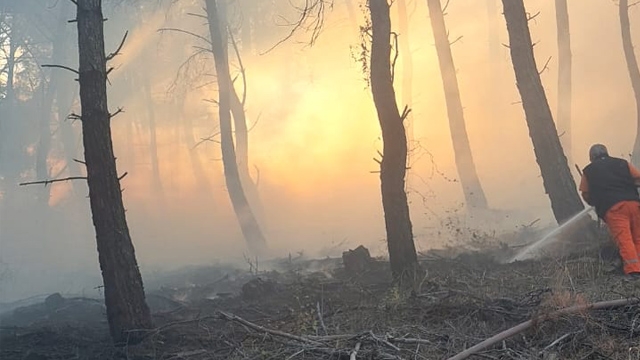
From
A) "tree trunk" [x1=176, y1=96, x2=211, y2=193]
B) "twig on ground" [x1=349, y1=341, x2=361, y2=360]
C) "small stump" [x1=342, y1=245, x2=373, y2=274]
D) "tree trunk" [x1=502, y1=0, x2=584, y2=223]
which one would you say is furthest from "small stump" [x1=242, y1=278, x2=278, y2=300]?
"tree trunk" [x1=176, y1=96, x2=211, y2=193]

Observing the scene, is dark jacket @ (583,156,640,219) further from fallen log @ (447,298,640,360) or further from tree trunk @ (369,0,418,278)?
fallen log @ (447,298,640,360)

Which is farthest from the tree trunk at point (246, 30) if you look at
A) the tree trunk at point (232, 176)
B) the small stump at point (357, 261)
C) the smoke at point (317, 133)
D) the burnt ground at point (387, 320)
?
the small stump at point (357, 261)

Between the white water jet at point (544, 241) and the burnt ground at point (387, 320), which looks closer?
the burnt ground at point (387, 320)

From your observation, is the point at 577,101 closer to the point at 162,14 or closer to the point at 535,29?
the point at 535,29

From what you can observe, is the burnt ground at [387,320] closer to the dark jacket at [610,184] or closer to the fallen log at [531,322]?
the fallen log at [531,322]

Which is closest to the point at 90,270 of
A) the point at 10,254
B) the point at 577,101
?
the point at 10,254

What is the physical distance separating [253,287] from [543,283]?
3770mm

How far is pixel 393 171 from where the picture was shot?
779 cm

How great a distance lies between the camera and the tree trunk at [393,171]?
7785 mm

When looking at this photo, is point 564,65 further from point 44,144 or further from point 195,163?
point 195,163

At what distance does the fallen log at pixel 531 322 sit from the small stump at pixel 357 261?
14.7 ft

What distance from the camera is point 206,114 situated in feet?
116

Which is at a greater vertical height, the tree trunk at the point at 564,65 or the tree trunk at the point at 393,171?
the tree trunk at the point at 564,65

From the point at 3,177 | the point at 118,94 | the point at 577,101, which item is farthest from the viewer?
the point at 118,94
